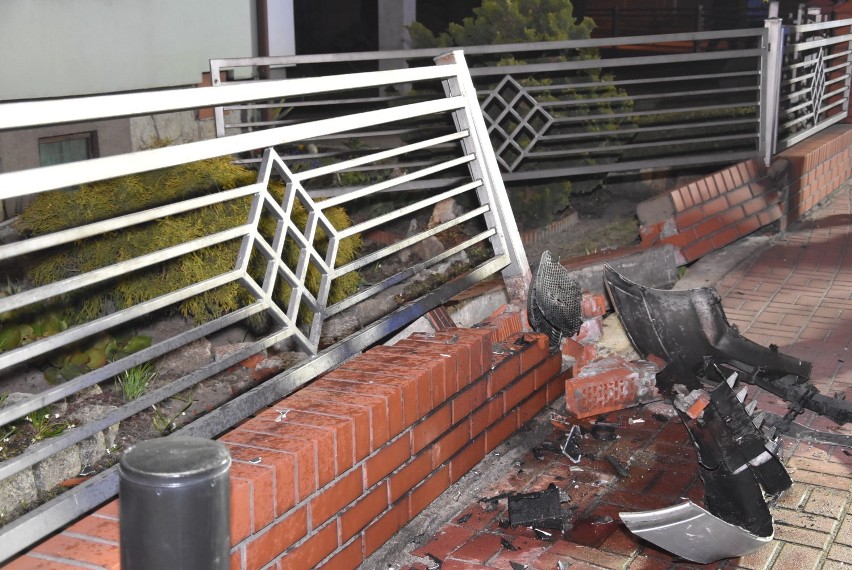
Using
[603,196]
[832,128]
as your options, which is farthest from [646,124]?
[832,128]

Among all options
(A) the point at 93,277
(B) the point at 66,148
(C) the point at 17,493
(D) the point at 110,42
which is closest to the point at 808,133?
(D) the point at 110,42

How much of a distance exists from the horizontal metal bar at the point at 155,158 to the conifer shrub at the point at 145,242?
1.94 m

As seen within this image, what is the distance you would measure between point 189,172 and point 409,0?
363 inches

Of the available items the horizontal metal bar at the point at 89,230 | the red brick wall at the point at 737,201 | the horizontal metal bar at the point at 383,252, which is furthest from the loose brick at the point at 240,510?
the red brick wall at the point at 737,201

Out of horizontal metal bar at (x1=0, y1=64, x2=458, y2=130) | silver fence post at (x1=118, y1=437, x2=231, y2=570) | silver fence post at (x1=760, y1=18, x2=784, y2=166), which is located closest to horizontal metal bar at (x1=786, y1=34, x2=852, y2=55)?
silver fence post at (x1=760, y1=18, x2=784, y2=166)

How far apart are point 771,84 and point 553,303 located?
4.02 meters

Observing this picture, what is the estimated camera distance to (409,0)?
1402cm

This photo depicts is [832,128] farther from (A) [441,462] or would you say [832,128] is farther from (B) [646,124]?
(A) [441,462]

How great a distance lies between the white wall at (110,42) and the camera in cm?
647

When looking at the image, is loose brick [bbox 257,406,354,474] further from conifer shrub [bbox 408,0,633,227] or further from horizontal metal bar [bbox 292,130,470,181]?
conifer shrub [bbox 408,0,633,227]

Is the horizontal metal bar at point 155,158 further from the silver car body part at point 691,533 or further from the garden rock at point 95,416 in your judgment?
the garden rock at point 95,416

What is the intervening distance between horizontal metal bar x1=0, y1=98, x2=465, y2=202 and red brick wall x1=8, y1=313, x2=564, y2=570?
0.77 meters

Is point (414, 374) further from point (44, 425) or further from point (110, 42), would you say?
point (110, 42)

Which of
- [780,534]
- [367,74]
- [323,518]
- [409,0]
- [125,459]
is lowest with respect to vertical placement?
[780,534]
